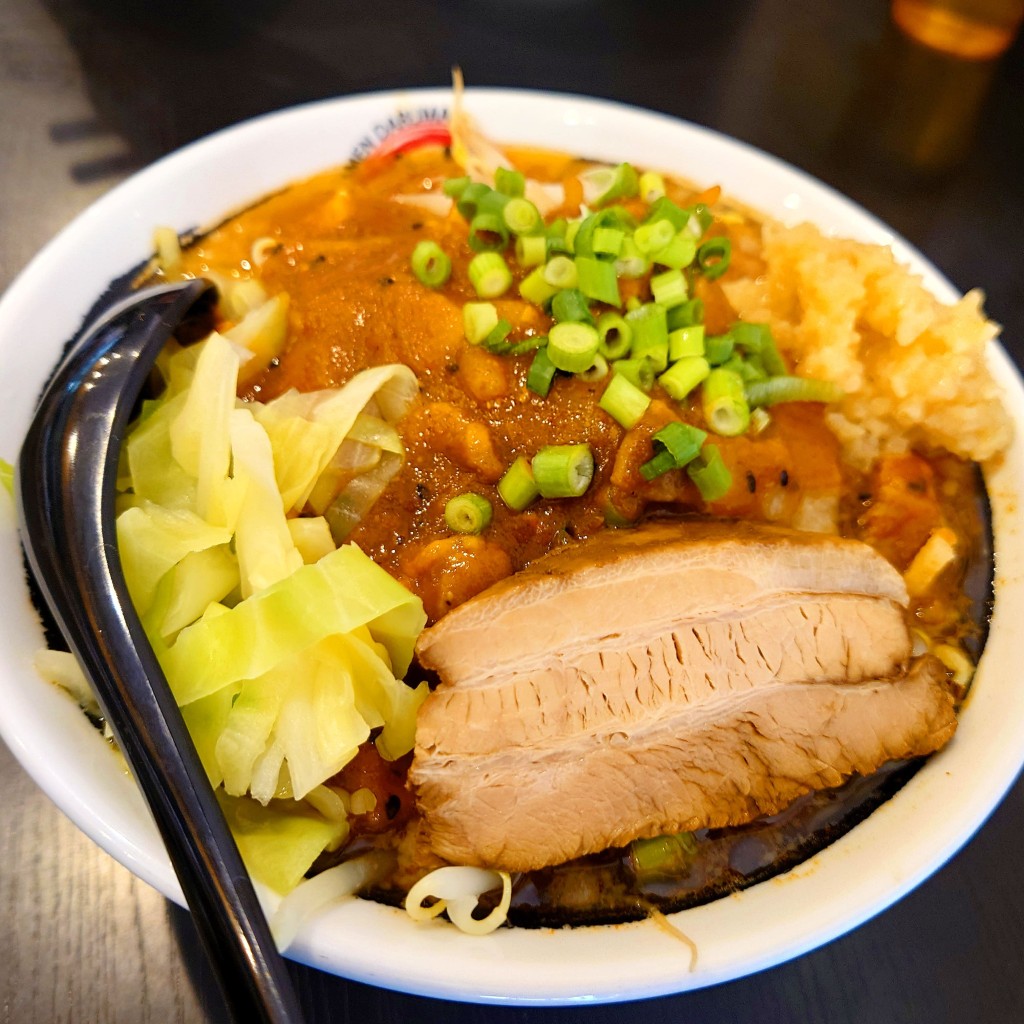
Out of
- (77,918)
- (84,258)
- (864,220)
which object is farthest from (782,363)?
(77,918)

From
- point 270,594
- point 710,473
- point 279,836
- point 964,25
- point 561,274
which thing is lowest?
point 279,836

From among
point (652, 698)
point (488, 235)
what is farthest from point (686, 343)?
point (652, 698)

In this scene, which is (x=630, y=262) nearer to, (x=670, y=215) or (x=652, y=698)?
(x=670, y=215)

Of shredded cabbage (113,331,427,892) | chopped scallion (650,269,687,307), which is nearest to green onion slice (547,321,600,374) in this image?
chopped scallion (650,269,687,307)

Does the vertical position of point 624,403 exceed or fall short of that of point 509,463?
it exceeds it

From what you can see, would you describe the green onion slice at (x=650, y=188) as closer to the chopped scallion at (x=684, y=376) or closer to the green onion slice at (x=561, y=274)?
the green onion slice at (x=561, y=274)

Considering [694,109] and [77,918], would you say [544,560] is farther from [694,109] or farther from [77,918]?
[694,109]

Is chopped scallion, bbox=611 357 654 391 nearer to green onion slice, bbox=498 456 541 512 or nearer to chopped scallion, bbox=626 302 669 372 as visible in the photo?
chopped scallion, bbox=626 302 669 372

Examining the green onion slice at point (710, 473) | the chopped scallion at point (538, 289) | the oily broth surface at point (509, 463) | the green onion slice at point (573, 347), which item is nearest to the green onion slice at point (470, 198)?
the oily broth surface at point (509, 463)
